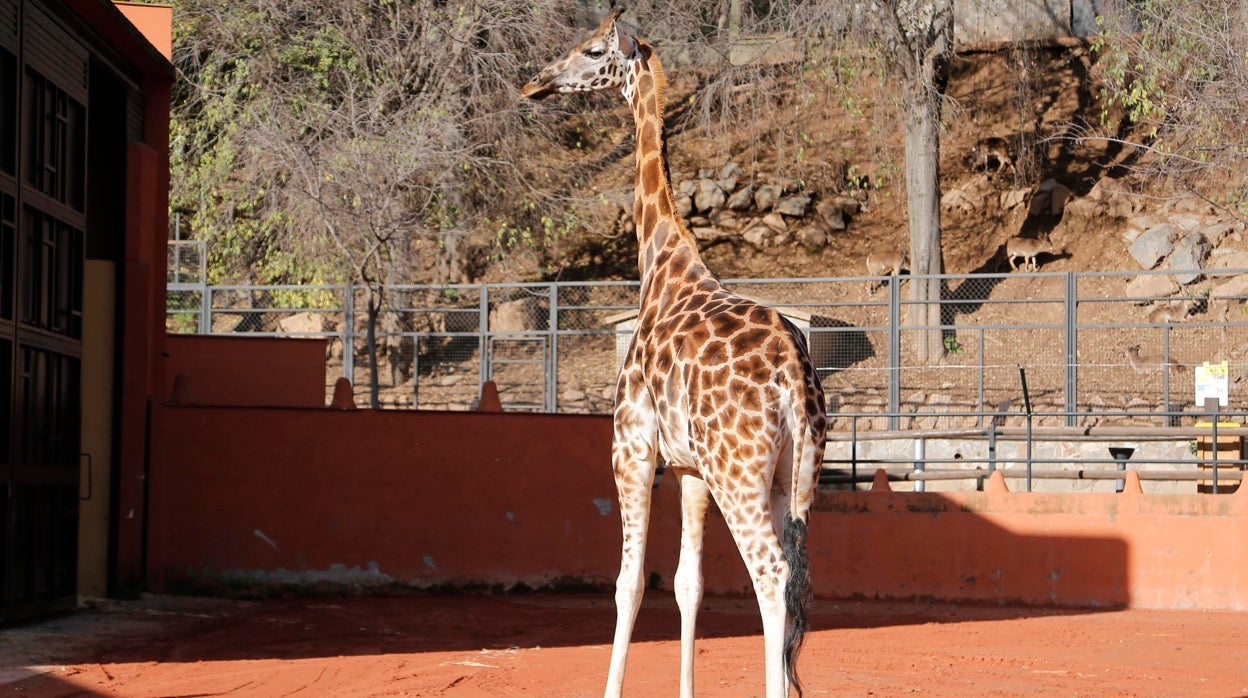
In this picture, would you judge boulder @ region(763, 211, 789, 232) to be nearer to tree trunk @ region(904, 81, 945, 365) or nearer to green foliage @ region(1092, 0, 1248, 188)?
tree trunk @ region(904, 81, 945, 365)

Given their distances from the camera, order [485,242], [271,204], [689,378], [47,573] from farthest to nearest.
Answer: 1. [485,242]
2. [271,204]
3. [47,573]
4. [689,378]

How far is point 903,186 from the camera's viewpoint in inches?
1271

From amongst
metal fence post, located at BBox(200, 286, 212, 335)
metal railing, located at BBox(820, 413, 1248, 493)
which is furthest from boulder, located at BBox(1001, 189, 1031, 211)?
metal fence post, located at BBox(200, 286, 212, 335)

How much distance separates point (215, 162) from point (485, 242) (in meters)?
5.53

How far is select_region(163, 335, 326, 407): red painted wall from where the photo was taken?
16250 mm

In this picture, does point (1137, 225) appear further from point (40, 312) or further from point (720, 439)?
point (720, 439)

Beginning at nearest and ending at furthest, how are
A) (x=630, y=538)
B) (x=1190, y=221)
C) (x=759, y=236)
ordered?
(x=630, y=538), (x=1190, y=221), (x=759, y=236)

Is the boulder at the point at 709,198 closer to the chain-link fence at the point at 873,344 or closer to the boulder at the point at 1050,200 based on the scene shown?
the chain-link fence at the point at 873,344

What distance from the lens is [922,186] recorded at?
2742 cm

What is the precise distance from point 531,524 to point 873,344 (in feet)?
31.9

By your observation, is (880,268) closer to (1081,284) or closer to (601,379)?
(1081,284)

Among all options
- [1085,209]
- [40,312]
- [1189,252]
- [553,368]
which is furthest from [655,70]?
[1085,209]

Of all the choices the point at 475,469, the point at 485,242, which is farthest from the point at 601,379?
the point at 475,469

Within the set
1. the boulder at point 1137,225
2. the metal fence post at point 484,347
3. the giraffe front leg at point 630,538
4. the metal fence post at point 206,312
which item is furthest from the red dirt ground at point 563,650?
the boulder at point 1137,225
